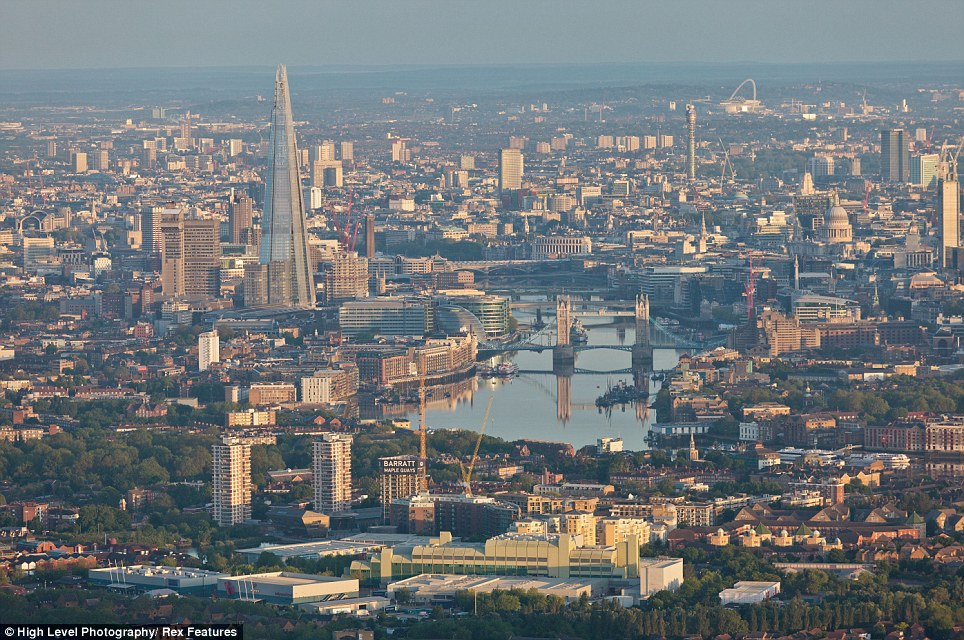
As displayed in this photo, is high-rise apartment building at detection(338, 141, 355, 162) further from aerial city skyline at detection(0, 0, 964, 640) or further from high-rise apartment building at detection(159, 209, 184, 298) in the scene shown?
high-rise apartment building at detection(159, 209, 184, 298)

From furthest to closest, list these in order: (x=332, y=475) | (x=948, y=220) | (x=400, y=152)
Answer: (x=400, y=152), (x=948, y=220), (x=332, y=475)

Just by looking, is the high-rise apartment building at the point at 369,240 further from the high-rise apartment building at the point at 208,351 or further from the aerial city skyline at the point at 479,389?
the high-rise apartment building at the point at 208,351

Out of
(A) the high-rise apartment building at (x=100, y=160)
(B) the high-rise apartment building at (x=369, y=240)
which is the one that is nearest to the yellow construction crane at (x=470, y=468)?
(B) the high-rise apartment building at (x=369, y=240)

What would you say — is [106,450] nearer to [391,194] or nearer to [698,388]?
[698,388]

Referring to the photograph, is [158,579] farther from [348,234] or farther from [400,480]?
[348,234]

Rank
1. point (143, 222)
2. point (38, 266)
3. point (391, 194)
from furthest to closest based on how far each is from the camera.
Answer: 1. point (391, 194)
2. point (143, 222)
3. point (38, 266)

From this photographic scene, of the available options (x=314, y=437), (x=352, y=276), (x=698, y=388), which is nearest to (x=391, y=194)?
(x=352, y=276)

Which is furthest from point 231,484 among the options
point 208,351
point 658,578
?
point 208,351
